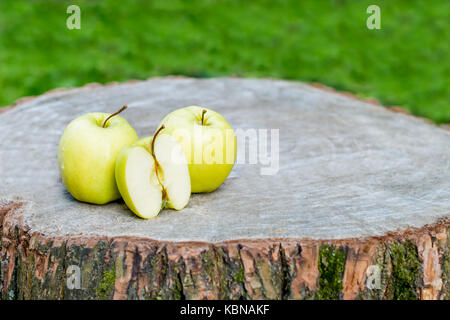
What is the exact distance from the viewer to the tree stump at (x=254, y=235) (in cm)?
180

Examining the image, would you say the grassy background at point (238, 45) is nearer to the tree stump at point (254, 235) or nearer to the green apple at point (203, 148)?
the tree stump at point (254, 235)

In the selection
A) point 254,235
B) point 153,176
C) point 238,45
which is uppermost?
point 238,45

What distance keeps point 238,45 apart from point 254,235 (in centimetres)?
434

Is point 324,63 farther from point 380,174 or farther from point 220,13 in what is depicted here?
point 380,174

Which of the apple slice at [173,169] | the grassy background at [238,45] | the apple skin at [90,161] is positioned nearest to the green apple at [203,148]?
the apple slice at [173,169]

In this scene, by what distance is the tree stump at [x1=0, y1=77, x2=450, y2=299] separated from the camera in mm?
1799

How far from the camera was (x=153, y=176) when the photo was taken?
2.05m

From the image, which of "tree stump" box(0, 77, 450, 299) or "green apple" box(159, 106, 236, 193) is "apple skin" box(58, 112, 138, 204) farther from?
"green apple" box(159, 106, 236, 193)

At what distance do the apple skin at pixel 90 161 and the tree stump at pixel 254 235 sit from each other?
51 mm

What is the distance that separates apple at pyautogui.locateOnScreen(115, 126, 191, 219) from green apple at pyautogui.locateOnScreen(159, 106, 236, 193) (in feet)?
0.18

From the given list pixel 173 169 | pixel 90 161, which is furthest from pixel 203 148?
pixel 90 161

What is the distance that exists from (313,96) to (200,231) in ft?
5.30

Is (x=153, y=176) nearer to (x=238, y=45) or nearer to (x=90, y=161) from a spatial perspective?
(x=90, y=161)

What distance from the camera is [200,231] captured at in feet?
6.02
